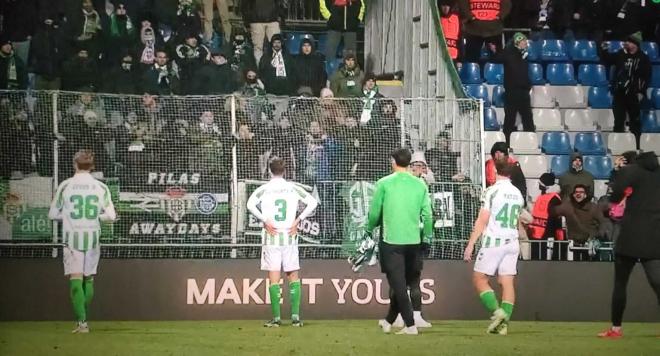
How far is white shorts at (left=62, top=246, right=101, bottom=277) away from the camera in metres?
16.3

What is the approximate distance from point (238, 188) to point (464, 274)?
3486 millimetres

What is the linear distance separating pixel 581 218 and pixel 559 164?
4.34 metres

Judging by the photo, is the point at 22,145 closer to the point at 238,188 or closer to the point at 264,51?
the point at 238,188

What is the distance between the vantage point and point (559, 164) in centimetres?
2406

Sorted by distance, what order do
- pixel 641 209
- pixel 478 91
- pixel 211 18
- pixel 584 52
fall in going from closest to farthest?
1. pixel 641 209
2. pixel 211 18
3. pixel 478 91
4. pixel 584 52

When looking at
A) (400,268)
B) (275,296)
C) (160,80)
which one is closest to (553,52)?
(160,80)

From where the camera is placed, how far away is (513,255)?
15906mm

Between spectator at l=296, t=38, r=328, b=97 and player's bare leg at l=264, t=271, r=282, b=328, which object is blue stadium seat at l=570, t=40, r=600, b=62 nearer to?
spectator at l=296, t=38, r=328, b=97

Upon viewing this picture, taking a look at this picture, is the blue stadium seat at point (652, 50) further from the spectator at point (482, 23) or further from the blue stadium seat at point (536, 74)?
the spectator at point (482, 23)

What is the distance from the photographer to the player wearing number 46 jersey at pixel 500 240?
1579cm

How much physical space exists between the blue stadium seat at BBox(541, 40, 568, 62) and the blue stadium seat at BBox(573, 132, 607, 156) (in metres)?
2.11

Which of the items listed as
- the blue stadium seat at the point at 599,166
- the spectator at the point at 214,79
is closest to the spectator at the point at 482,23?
the blue stadium seat at the point at 599,166

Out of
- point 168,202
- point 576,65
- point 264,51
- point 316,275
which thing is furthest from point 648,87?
point 168,202

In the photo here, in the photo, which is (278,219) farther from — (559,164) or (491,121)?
(559,164)
